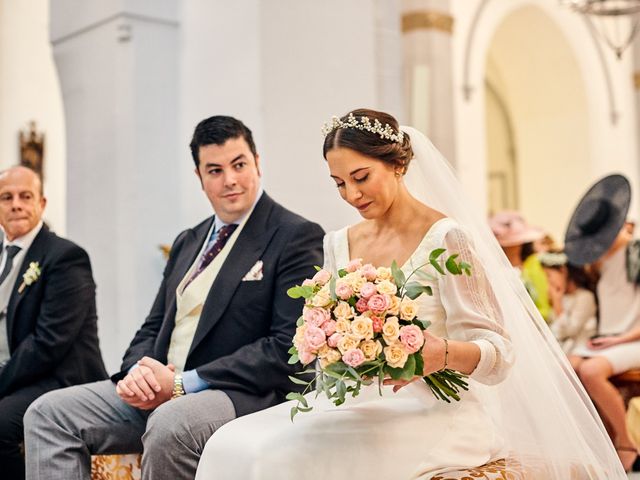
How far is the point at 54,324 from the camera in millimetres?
4594

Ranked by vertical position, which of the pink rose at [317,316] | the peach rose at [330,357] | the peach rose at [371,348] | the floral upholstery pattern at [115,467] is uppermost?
the pink rose at [317,316]

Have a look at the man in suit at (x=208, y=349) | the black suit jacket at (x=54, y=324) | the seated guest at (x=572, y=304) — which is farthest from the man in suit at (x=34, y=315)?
the seated guest at (x=572, y=304)

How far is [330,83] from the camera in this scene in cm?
605

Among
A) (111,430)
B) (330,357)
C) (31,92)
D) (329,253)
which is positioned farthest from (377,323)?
(31,92)

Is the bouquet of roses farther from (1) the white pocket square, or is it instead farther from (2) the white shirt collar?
(2) the white shirt collar

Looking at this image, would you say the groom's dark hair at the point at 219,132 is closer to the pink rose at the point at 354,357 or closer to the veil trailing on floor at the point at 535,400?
the veil trailing on floor at the point at 535,400

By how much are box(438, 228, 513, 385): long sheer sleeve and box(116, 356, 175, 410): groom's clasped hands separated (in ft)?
4.04

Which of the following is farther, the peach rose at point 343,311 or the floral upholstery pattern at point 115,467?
the floral upholstery pattern at point 115,467

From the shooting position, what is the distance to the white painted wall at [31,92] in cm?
1299

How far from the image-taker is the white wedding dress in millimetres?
3047

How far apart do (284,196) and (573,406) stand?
279 centimetres

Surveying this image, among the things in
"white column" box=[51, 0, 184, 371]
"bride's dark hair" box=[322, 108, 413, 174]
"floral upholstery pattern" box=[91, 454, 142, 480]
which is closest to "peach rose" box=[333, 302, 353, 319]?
"bride's dark hair" box=[322, 108, 413, 174]

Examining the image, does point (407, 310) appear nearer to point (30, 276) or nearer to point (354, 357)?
point (354, 357)

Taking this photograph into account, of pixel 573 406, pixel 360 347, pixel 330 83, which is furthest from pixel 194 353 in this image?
pixel 330 83
